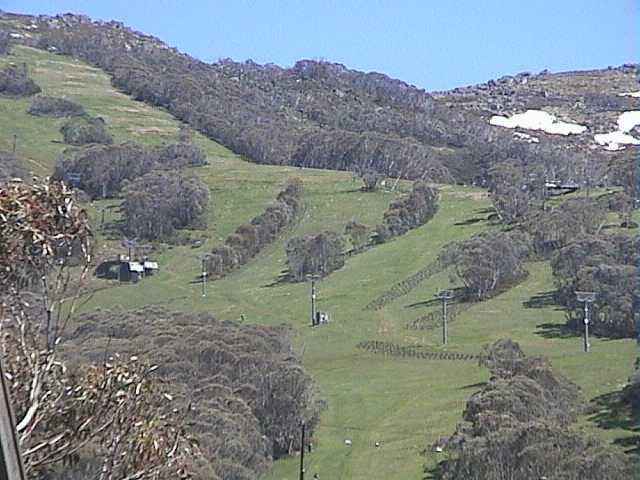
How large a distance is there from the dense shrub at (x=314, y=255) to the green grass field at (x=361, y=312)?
0.40 meters

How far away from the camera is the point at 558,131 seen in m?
82.3

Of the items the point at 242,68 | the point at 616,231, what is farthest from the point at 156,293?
the point at 242,68

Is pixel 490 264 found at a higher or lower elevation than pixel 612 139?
lower

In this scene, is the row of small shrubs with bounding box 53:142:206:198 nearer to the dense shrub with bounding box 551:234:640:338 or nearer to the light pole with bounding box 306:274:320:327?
the light pole with bounding box 306:274:320:327

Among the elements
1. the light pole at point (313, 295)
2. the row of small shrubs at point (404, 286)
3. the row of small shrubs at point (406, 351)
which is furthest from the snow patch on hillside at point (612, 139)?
the row of small shrubs at point (406, 351)

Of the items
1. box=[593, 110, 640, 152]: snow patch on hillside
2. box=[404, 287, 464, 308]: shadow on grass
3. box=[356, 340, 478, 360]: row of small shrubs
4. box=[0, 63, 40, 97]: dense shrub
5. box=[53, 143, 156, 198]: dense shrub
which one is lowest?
box=[356, 340, 478, 360]: row of small shrubs

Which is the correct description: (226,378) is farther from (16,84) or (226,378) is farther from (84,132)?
(16,84)

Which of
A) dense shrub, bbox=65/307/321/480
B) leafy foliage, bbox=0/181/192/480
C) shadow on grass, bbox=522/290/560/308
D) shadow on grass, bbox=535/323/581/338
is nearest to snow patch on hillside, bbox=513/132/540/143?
shadow on grass, bbox=522/290/560/308

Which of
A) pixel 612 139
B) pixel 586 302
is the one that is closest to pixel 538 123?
pixel 612 139

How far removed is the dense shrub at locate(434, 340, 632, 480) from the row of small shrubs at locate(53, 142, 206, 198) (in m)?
18.4

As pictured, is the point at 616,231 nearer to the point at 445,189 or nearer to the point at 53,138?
the point at 445,189

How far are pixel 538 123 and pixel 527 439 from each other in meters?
75.1

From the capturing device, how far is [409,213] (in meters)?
36.8

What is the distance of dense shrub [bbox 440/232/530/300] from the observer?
27984 mm
